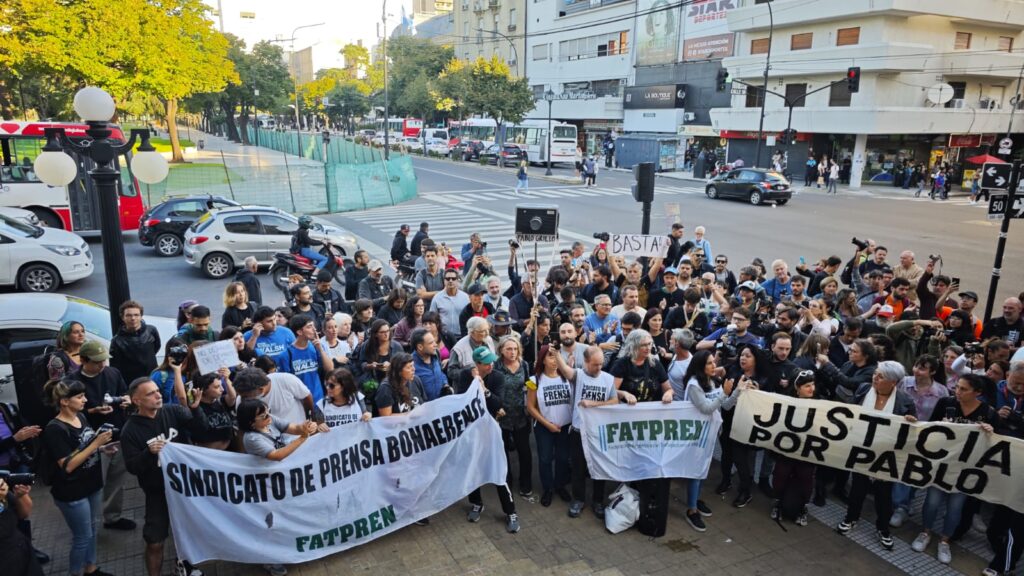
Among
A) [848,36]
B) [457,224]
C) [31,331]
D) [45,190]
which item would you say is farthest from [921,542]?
[848,36]

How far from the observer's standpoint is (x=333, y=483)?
5.59 m

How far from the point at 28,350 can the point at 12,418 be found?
1.59 m

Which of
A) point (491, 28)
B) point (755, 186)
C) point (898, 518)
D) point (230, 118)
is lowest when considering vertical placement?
point (898, 518)

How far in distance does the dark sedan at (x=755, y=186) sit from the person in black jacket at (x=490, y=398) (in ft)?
84.9

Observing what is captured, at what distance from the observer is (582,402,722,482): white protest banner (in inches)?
247

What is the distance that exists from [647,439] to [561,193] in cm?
2810

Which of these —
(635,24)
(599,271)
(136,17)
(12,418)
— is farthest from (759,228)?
(635,24)

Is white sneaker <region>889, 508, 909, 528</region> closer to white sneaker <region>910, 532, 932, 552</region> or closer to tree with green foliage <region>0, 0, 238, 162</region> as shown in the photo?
white sneaker <region>910, 532, 932, 552</region>

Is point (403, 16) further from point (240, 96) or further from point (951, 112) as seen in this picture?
point (951, 112)

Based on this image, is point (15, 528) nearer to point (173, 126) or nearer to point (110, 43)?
point (110, 43)

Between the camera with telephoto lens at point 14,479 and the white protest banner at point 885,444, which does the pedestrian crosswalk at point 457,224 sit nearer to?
the white protest banner at point 885,444

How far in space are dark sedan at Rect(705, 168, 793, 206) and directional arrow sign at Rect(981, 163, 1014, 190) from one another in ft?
63.2

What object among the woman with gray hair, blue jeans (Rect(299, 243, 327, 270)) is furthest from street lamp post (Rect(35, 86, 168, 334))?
the woman with gray hair

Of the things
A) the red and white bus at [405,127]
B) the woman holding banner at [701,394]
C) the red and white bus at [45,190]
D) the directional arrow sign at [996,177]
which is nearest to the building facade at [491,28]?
the red and white bus at [405,127]
